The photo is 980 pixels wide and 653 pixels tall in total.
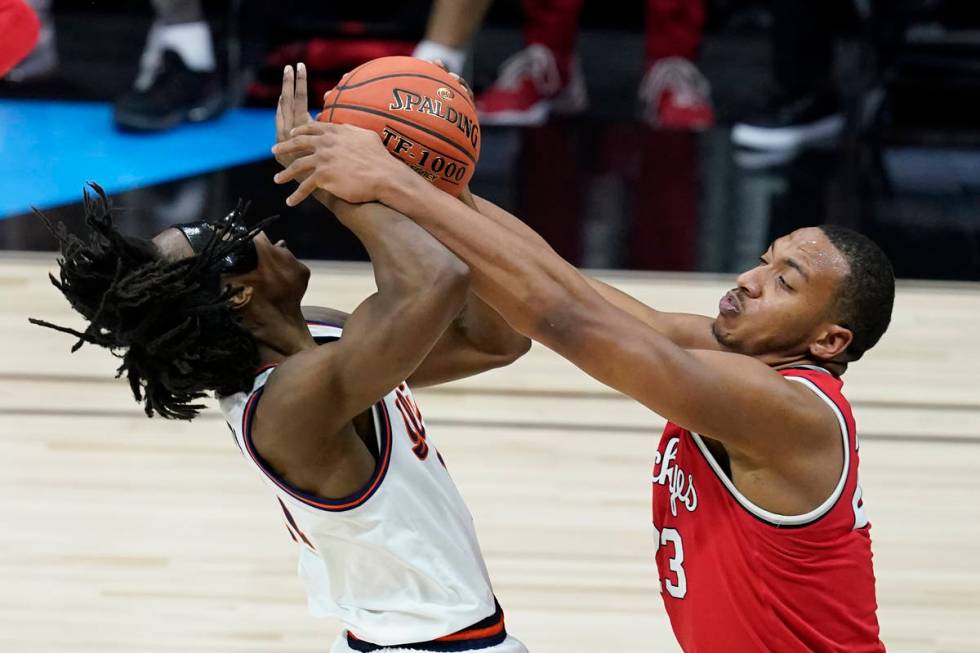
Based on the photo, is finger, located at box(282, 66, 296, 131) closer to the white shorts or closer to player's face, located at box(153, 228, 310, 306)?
player's face, located at box(153, 228, 310, 306)

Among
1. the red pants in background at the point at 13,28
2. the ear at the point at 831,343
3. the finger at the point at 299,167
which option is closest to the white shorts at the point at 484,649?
the ear at the point at 831,343

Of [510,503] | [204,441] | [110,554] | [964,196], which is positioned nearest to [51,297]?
[204,441]

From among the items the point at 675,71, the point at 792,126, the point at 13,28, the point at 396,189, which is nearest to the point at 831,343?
the point at 396,189

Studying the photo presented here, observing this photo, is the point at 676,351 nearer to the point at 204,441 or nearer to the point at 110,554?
the point at 110,554

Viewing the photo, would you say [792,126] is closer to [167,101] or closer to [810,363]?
[167,101]

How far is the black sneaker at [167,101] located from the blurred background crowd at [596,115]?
1cm

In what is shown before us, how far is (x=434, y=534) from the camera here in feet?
8.70

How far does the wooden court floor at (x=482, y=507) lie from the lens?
3838mm

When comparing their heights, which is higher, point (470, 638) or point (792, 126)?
point (470, 638)

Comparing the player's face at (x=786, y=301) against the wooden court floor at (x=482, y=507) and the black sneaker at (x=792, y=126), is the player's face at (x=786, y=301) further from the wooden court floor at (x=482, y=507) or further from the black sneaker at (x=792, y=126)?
the black sneaker at (x=792, y=126)

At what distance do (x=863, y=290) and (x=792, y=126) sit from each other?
5919 millimetres

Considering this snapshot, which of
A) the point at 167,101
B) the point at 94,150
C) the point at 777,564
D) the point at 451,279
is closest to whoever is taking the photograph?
the point at 451,279

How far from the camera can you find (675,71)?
8695mm

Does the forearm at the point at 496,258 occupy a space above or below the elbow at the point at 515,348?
above
